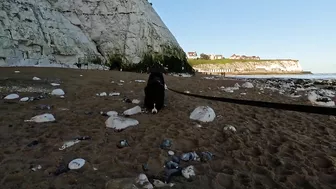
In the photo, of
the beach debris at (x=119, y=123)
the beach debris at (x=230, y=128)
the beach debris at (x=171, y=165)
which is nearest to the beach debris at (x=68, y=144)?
the beach debris at (x=119, y=123)

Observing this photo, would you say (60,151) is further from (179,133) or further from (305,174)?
(305,174)

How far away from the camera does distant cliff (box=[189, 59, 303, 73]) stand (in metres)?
73.0

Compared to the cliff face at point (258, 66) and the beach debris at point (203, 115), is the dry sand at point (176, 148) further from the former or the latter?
the cliff face at point (258, 66)

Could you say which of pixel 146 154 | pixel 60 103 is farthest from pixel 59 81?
pixel 146 154

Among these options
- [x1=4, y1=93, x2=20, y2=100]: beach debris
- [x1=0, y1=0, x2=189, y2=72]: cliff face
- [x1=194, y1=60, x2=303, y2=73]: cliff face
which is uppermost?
[x1=0, y1=0, x2=189, y2=72]: cliff face

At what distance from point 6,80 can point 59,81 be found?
1.48 metres

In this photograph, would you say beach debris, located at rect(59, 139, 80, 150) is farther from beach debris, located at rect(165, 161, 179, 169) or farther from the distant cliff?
the distant cliff

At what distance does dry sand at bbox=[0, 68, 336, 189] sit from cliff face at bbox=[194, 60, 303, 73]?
6542 cm

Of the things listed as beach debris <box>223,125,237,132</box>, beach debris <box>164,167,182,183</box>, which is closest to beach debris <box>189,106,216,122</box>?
beach debris <box>223,125,237,132</box>

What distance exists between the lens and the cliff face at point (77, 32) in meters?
12.2

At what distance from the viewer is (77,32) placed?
14922mm

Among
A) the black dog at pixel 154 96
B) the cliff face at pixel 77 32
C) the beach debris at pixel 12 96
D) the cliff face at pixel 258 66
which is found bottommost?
the cliff face at pixel 258 66

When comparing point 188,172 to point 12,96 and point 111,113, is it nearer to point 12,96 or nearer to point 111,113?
point 111,113

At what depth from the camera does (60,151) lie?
3031 mm
